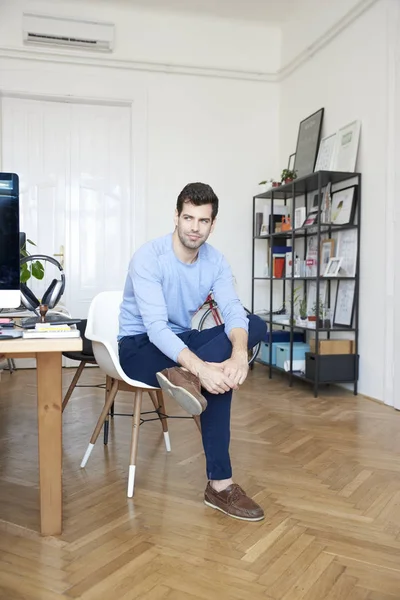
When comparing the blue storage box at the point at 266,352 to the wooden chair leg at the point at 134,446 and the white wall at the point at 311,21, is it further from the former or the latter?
the wooden chair leg at the point at 134,446

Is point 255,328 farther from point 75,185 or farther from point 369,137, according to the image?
point 75,185

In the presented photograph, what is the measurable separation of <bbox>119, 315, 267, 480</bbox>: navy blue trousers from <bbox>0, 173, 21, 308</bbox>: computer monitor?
547 mm

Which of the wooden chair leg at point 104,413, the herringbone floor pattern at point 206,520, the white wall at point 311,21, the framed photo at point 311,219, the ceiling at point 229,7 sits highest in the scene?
the ceiling at point 229,7

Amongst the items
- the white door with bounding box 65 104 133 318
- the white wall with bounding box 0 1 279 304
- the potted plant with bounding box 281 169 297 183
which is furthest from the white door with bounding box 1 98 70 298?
the potted plant with bounding box 281 169 297 183

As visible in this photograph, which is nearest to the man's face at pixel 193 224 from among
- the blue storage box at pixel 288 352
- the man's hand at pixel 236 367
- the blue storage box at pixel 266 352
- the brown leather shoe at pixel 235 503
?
the man's hand at pixel 236 367

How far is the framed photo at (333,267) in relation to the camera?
168 inches

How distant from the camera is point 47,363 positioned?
1784 millimetres

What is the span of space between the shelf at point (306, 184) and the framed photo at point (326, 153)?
145 millimetres

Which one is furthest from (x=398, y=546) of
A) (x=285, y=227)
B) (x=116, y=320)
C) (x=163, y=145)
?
(x=163, y=145)

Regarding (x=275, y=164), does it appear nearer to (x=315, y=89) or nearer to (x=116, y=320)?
(x=315, y=89)

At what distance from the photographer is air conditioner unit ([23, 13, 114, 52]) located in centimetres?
518

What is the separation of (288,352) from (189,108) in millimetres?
2607

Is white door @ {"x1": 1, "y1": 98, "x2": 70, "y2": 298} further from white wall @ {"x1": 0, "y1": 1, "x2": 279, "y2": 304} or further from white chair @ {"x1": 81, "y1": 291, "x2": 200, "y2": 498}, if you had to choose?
white chair @ {"x1": 81, "y1": 291, "x2": 200, "y2": 498}

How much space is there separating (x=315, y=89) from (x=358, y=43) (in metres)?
0.73
